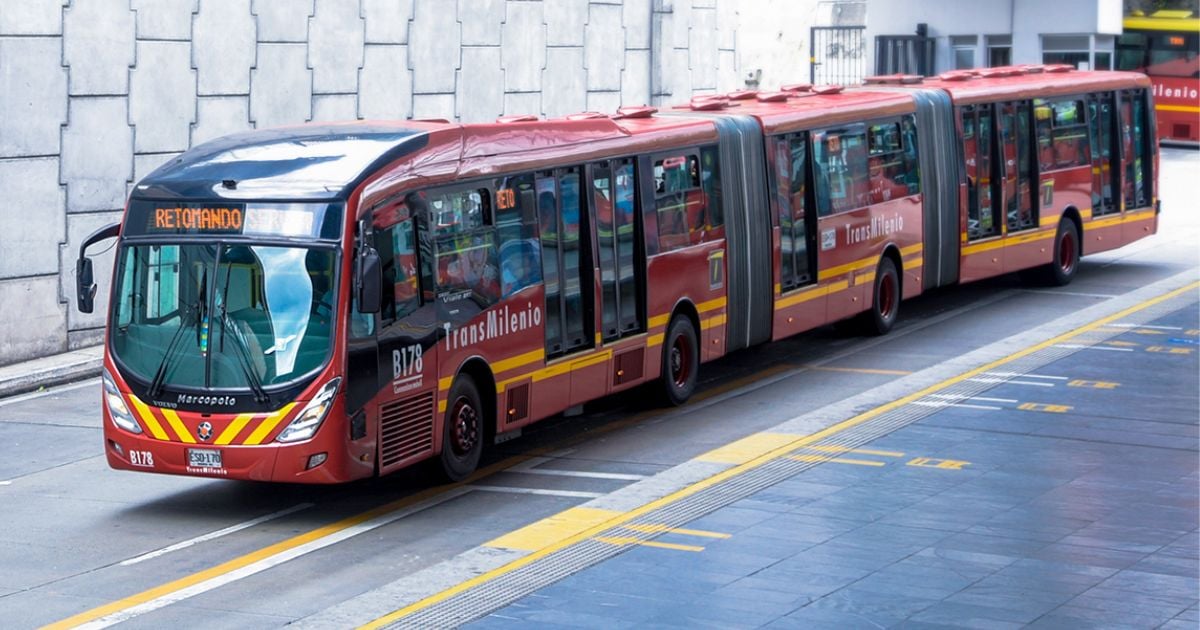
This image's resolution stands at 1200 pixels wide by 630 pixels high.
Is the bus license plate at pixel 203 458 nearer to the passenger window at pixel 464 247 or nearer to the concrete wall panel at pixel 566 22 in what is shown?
the passenger window at pixel 464 247

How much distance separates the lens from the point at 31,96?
67.9ft

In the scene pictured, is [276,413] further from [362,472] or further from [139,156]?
[139,156]

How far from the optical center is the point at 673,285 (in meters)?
17.5

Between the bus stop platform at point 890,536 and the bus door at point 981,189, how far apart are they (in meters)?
6.43

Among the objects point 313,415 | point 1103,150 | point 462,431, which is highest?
point 1103,150

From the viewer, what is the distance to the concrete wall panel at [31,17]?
20344 millimetres

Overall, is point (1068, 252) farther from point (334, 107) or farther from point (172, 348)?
point (172, 348)

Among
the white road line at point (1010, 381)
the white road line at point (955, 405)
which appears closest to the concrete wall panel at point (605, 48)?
the white road line at point (1010, 381)

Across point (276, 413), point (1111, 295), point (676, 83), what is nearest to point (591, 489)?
point (276, 413)

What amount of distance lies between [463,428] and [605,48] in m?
17.3

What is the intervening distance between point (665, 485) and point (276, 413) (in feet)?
10.5

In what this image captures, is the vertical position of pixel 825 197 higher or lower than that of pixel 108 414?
higher

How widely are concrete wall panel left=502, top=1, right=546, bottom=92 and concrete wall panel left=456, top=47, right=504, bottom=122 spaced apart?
0.28 m

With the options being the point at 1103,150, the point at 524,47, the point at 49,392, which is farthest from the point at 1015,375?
the point at 524,47
